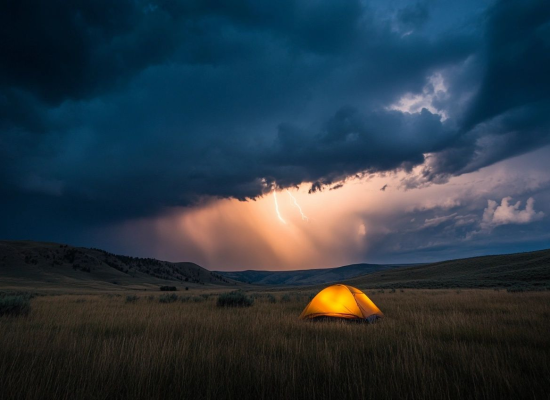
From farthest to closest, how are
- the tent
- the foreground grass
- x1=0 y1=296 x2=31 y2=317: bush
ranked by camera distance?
x1=0 y1=296 x2=31 y2=317: bush, the tent, the foreground grass

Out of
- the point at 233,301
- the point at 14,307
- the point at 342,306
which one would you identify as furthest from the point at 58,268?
the point at 342,306

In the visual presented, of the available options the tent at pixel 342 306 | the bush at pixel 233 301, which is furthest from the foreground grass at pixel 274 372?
the bush at pixel 233 301

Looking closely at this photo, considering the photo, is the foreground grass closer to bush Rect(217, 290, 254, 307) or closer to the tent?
the tent

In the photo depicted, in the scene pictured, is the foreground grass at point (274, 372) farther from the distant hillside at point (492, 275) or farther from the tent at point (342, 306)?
the distant hillside at point (492, 275)

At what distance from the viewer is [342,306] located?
9.64m

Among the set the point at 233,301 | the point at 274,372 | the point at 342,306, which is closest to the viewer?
the point at 274,372

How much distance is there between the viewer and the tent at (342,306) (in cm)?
936

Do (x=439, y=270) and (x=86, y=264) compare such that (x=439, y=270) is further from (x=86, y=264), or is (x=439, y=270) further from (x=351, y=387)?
(x=86, y=264)

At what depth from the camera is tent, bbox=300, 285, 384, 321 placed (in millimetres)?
9359

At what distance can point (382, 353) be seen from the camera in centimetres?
486

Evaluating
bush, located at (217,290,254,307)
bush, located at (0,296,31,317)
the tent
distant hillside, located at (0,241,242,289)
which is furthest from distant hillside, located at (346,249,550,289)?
distant hillside, located at (0,241,242,289)

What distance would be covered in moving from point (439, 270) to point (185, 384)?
3216 inches

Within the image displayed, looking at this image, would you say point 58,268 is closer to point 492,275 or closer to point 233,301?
point 233,301

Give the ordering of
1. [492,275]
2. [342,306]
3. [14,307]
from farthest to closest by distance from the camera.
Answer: [492,275] → [14,307] → [342,306]
